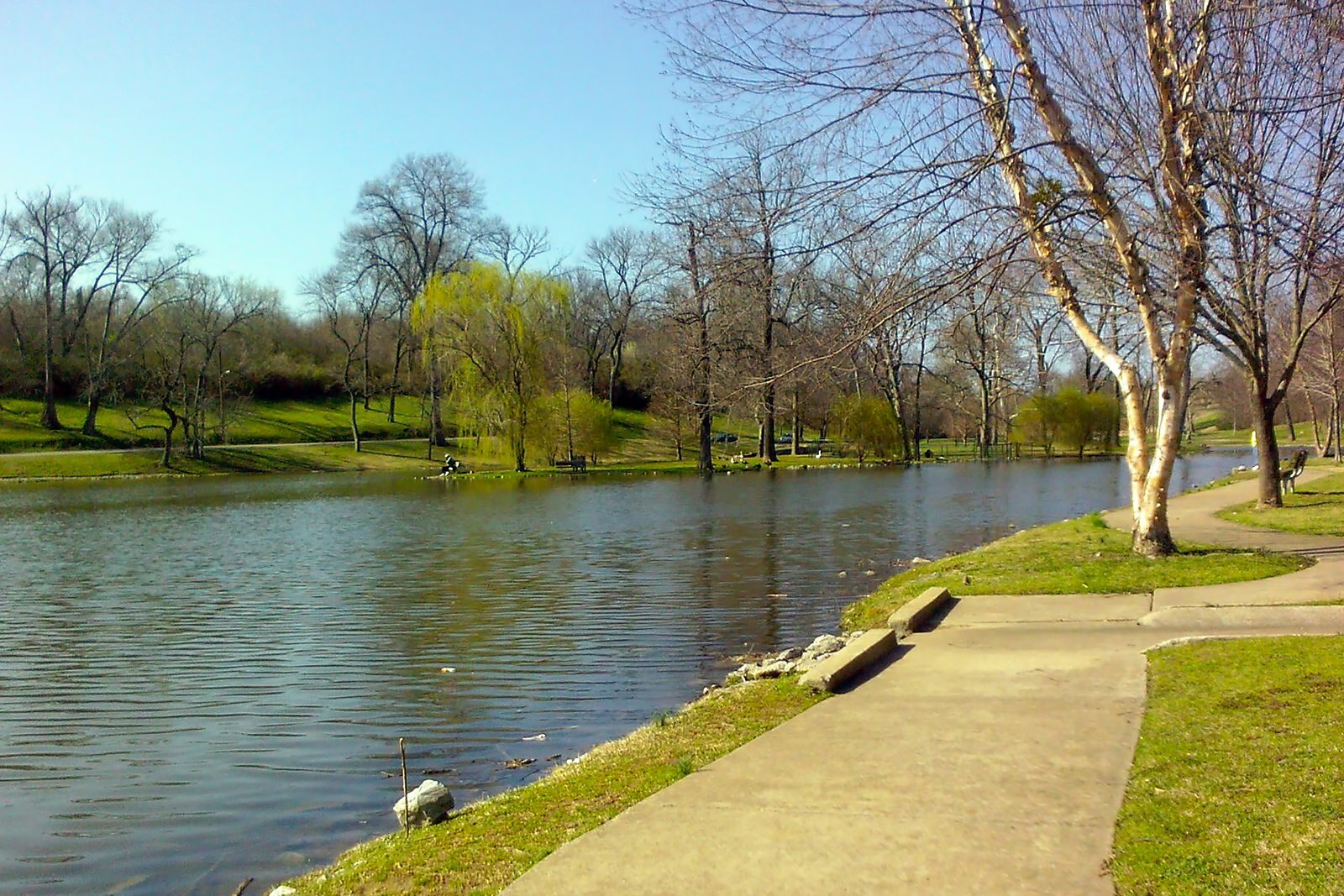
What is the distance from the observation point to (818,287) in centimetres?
1043

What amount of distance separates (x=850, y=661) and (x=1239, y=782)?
11.2ft

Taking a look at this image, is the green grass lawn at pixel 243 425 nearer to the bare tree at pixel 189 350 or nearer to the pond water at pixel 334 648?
the bare tree at pixel 189 350

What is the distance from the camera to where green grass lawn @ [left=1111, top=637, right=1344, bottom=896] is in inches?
169

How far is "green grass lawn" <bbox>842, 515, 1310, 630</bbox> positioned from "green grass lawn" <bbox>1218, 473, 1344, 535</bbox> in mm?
3169

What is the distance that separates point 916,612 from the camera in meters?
10.5

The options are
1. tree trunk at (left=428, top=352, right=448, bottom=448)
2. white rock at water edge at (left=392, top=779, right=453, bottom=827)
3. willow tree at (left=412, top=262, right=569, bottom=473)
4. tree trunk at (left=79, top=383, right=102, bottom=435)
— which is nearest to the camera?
white rock at water edge at (left=392, top=779, right=453, bottom=827)

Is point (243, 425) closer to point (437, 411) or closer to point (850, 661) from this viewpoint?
point (437, 411)

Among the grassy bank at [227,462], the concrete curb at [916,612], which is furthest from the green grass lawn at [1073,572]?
the grassy bank at [227,462]

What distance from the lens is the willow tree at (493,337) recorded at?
51031mm

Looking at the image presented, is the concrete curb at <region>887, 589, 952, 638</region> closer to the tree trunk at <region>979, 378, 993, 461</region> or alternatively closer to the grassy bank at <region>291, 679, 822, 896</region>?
the grassy bank at <region>291, 679, 822, 896</region>

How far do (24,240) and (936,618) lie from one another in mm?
66192

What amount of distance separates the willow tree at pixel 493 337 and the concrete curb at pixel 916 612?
41.3 meters

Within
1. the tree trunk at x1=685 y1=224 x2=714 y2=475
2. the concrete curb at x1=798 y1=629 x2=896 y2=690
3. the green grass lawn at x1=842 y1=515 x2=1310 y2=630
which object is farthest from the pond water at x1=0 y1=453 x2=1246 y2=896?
the tree trunk at x1=685 y1=224 x2=714 y2=475

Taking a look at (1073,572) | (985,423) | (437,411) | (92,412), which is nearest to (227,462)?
(92,412)
